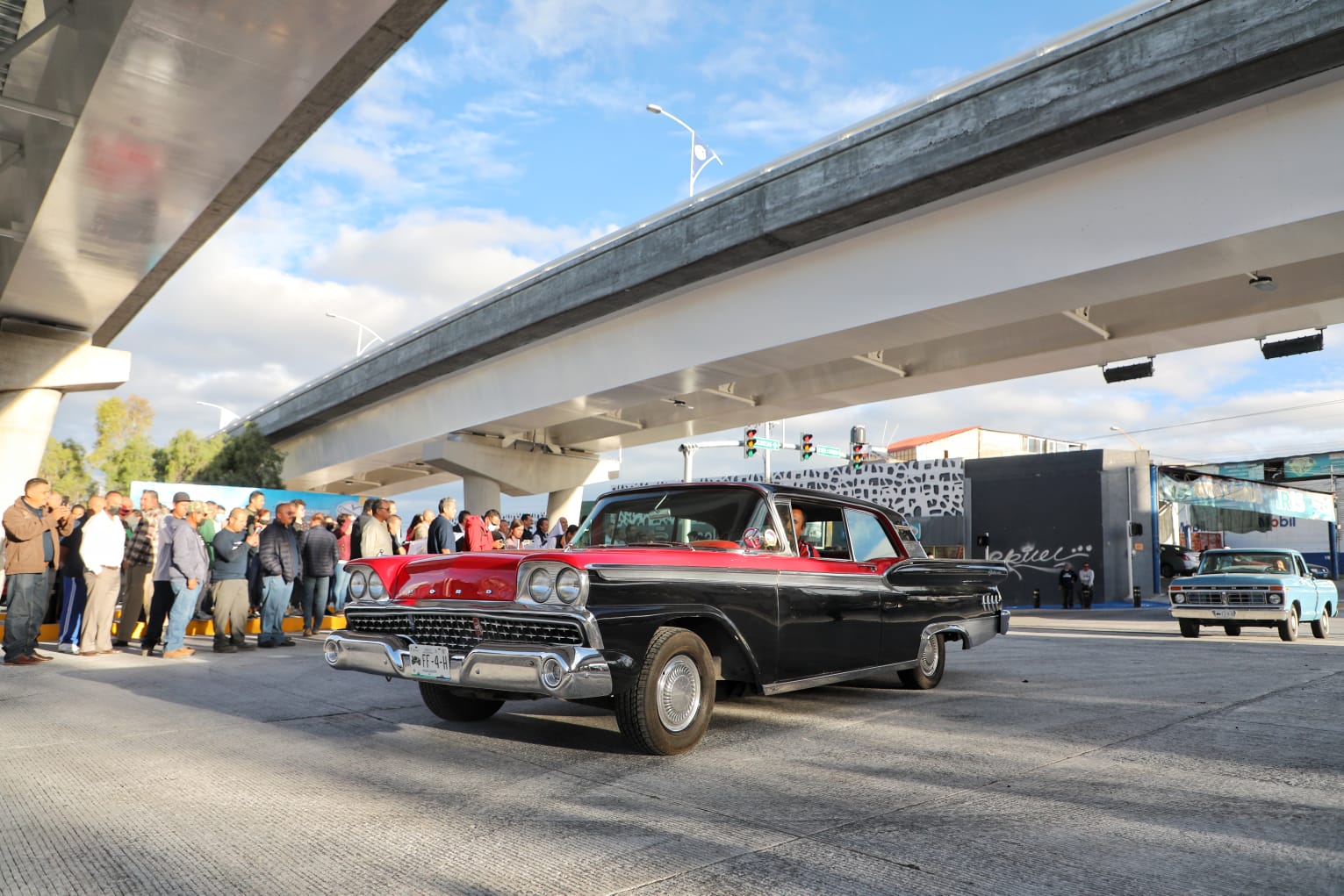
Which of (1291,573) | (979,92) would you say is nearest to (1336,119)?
(979,92)

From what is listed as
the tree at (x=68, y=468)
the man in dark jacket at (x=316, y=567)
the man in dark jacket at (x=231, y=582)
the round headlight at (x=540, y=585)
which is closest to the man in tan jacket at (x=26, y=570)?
the man in dark jacket at (x=231, y=582)

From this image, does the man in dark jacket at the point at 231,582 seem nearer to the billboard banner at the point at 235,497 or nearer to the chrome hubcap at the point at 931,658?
the chrome hubcap at the point at 931,658

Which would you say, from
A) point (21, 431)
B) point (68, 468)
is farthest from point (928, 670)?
point (68, 468)

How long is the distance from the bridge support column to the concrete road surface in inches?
497

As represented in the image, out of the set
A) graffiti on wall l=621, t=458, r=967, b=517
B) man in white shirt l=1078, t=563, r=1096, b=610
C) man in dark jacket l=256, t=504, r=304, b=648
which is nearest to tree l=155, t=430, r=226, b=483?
graffiti on wall l=621, t=458, r=967, b=517

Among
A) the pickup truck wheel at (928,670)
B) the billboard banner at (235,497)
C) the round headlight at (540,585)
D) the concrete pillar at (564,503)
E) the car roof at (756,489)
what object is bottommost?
the pickup truck wheel at (928,670)

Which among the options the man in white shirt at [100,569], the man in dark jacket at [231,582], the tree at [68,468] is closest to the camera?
the man in white shirt at [100,569]

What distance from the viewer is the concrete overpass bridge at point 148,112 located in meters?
8.11

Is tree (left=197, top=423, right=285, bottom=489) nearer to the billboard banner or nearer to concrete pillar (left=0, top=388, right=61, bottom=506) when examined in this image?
the billboard banner

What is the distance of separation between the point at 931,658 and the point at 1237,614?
925 cm

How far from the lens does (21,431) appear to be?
1861 centimetres

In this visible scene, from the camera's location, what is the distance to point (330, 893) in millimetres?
3211

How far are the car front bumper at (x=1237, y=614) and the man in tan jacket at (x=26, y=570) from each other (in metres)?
16.1

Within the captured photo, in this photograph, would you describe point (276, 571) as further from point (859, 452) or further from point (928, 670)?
point (859, 452)
